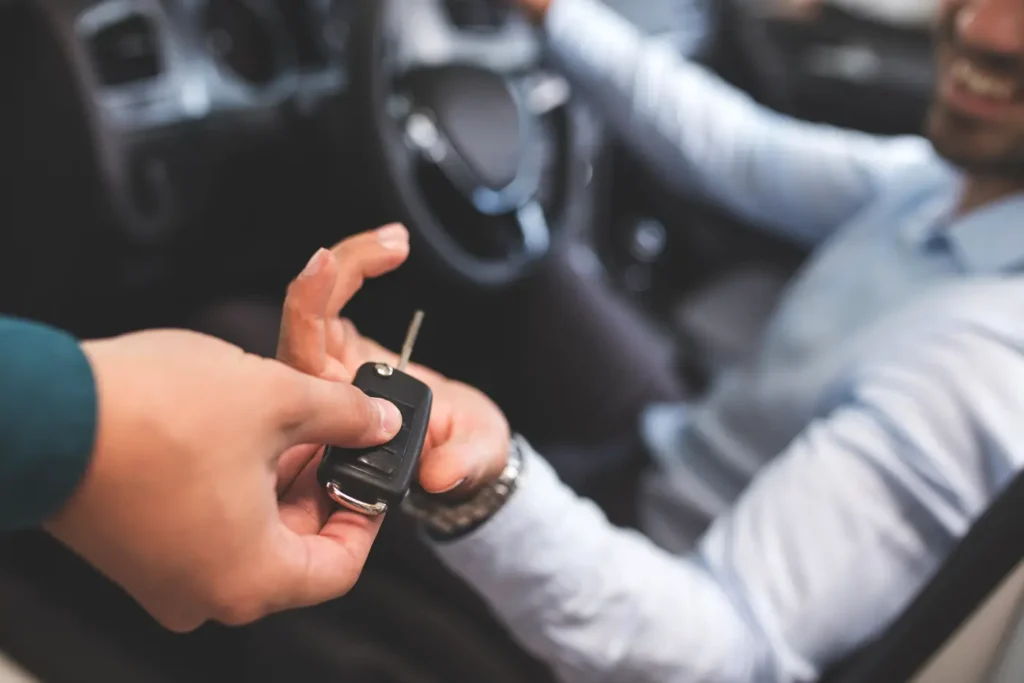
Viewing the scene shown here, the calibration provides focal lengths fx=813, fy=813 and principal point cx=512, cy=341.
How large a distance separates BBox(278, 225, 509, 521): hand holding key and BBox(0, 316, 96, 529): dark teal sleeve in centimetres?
9

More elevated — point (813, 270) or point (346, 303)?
point (346, 303)

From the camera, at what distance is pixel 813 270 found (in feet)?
3.13

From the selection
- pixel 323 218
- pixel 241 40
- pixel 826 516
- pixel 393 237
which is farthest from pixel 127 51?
pixel 826 516

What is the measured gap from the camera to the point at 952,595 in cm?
54

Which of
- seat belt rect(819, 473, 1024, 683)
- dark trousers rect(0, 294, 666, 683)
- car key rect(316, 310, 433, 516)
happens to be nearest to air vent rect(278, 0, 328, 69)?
dark trousers rect(0, 294, 666, 683)

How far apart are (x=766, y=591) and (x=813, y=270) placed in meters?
0.45

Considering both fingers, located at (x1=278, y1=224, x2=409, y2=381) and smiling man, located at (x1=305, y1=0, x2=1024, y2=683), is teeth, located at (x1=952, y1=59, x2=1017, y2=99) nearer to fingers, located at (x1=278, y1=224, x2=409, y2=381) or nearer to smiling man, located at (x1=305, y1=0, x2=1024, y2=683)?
smiling man, located at (x1=305, y1=0, x2=1024, y2=683)

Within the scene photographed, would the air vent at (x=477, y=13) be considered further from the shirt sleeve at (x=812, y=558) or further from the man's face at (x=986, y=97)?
the shirt sleeve at (x=812, y=558)

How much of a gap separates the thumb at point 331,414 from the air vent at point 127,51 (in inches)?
28.6

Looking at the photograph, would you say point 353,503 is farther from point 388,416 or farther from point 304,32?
point 304,32

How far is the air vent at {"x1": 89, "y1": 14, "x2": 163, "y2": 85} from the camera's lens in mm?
883

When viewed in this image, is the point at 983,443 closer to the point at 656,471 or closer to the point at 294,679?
the point at 656,471

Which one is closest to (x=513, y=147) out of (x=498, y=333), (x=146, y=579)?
(x=498, y=333)

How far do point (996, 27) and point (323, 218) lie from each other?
695mm
